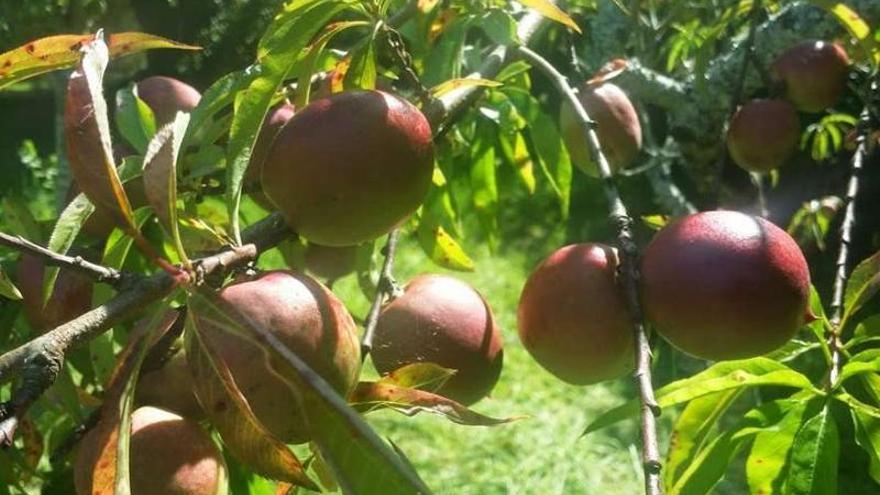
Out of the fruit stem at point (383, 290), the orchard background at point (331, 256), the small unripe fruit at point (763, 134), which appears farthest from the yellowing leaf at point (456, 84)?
the small unripe fruit at point (763, 134)

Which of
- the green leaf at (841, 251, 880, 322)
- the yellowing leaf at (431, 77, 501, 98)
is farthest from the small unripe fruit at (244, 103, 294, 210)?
the green leaf at (841, 251, 880, 322)

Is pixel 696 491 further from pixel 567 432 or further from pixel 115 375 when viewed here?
pixel 567 432

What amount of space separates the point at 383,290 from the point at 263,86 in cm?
23

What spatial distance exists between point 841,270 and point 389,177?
54 cm

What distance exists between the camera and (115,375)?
57 cm

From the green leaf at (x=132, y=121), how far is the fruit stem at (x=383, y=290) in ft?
0.63

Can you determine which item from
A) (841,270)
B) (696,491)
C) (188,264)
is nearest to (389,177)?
(188,264)

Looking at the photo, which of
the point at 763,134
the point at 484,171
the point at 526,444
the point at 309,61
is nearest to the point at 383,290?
the point at 309,61

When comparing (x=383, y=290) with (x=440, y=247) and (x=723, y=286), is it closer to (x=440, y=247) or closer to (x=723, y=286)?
(x=440, y=247)

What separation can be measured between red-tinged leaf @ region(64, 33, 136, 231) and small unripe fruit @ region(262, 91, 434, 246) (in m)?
0.11

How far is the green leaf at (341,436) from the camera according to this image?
1.47 feet

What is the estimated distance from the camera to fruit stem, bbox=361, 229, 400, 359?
2.23 ft

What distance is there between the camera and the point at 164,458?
0.55 metres

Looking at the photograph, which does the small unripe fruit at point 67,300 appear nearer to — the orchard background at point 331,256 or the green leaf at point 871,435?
the orchard background at point 331,256
